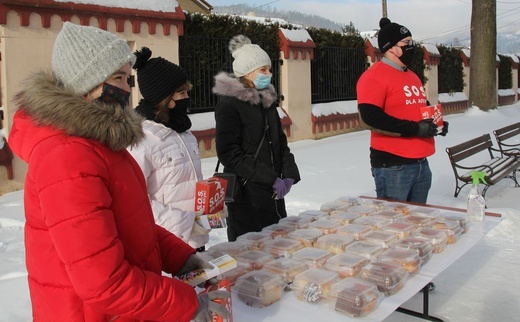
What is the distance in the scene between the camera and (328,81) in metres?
13.2

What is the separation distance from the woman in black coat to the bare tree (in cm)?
1482

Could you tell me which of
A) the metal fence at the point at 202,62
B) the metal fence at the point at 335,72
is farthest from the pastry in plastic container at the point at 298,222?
the metal fence at the point at 335,72

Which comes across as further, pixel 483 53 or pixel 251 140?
pixel 483 53

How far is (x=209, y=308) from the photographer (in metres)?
1.59

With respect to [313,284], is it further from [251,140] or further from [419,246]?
[251,140]

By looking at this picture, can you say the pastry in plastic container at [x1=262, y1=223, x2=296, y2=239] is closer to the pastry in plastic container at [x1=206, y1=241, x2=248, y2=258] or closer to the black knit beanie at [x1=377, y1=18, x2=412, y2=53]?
the pastry in plastic container at [x1=206, y1=241, x2=248, y2=258]

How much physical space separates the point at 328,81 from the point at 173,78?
10932 millimetres

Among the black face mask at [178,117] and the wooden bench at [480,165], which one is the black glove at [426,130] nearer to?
the black face mask at [178,117]

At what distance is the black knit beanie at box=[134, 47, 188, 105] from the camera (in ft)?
8.63

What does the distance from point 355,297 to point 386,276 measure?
260mm

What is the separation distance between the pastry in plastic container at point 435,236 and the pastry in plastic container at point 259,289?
3.03ft

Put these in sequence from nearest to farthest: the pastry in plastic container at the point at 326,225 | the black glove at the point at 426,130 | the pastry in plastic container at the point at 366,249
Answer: the pastry in plastic container at the point at 366,249
the pastry in plastic container at the point at 326,225
the black glove at the point at 426,130

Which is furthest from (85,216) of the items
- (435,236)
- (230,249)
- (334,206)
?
(334,206)

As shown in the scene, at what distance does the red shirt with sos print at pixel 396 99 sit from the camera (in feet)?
12.4
